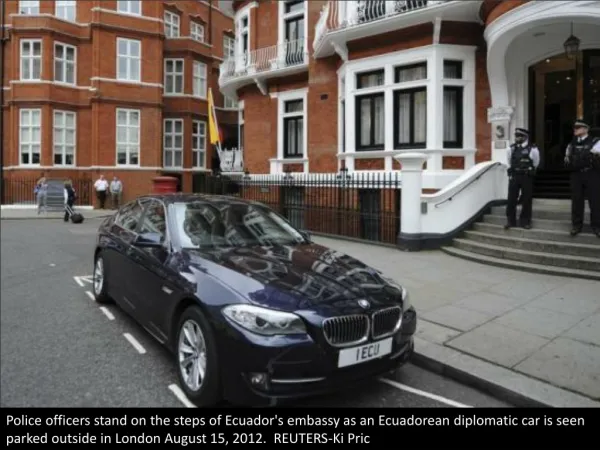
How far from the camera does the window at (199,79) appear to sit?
3042cm

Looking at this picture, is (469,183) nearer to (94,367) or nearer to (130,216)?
(130,216)

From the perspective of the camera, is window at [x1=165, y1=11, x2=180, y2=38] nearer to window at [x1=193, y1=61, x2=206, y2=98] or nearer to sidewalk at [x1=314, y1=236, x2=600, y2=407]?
window at [x1=193, y1=61, x2=206, y2=98]

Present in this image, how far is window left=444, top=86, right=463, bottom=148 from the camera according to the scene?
41.7 feet

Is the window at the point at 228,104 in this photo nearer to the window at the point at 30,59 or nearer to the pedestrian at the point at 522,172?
the window at the point at 30,59

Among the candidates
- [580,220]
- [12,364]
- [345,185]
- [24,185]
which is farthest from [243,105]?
[12,364]

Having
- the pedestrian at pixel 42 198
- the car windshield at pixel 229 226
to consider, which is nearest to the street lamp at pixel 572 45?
the car windshield at pixel 229 226

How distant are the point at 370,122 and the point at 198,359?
11.3 m

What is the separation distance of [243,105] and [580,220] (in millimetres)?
15210

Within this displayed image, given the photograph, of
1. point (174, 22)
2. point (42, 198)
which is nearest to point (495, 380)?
point (42, 198)

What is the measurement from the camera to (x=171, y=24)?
30469 mm

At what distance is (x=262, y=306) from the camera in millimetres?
3297

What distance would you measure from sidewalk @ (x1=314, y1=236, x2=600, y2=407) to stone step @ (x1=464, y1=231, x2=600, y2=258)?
812 mm

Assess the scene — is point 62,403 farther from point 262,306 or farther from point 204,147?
point 204,147

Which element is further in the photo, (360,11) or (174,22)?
(174,22)
